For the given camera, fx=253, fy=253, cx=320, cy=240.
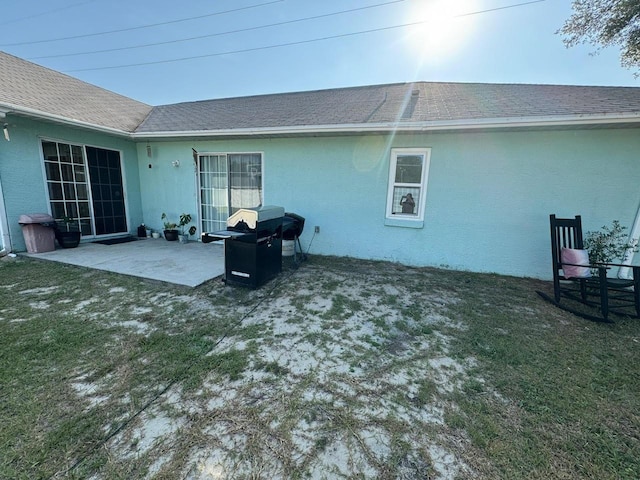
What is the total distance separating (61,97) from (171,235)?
403 centimetres

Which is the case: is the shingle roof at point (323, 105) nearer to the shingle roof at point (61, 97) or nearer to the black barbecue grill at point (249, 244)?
the shingle roof at point (61, 97)

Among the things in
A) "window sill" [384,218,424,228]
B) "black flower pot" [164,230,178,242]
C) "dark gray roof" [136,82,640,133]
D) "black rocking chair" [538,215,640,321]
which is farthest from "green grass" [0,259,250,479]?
"black rocking chair" [538,215,640,321]

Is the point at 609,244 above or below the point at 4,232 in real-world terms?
above

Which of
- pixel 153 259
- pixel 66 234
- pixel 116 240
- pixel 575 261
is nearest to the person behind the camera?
pixel 575 261

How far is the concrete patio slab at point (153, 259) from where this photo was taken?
14.0 ft

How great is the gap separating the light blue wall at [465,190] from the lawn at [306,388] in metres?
1.61

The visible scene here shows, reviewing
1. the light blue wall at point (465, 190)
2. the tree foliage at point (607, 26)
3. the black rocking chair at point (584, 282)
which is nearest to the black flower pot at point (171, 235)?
the light blue wall at point (465, 190)

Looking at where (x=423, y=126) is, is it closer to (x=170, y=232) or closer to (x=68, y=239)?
(x=170, y=232)

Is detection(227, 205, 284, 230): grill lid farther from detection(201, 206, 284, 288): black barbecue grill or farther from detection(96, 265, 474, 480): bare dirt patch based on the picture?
detection(96, 265, 474, 480): bare dirt patch

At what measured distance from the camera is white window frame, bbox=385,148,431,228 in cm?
500

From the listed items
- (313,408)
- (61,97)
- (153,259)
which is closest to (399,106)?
(313,408)

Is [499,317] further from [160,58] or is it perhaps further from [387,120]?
[160,58]

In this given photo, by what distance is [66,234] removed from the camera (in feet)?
17.9

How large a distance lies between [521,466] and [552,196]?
470 centimetres
